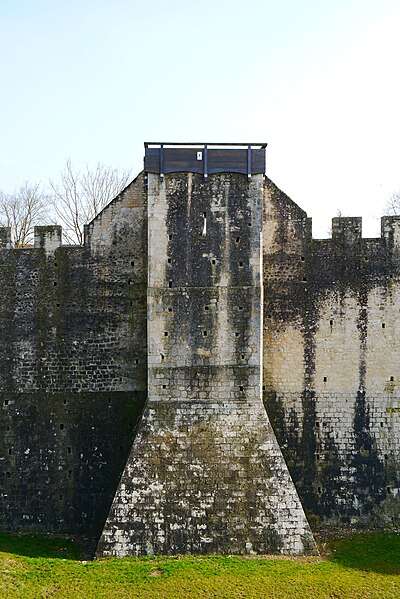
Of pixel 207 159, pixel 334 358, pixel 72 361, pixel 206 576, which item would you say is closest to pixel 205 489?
pixel 206 576

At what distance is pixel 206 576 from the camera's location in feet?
38.0

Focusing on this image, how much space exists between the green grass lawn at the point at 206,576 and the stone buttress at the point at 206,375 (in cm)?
91

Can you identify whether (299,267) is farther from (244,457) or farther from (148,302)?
(244,457)

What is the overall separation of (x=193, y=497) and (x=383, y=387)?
6.07 meters

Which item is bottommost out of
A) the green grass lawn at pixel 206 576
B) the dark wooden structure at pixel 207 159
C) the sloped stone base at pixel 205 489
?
the green grass lawn at pixel 206 576

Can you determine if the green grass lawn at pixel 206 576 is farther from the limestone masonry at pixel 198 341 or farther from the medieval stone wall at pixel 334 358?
the limestone masonry at pixel 198 341

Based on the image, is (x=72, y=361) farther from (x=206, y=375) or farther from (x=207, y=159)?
(x=207, y=159)

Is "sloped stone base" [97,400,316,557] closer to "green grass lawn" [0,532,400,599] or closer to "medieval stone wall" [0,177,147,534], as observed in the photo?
"green grass lawn" [0,532,400,599]

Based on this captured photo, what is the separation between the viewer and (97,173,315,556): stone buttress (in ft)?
42.6

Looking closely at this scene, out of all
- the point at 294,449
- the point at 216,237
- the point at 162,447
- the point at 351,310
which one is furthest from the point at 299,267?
the point at 162,447

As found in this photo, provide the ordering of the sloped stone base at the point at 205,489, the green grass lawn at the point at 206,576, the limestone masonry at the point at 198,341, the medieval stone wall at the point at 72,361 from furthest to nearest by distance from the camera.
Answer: the medieval stone wall at the point at 72,361
the limestone masonry at the point at 198,341
the sloped stone base at the point at 205,489
the green grass lawn at the point at 206,576

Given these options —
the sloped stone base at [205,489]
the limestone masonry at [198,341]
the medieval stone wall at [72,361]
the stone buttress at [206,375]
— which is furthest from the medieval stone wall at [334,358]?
the medieval stone wall at [72,361]

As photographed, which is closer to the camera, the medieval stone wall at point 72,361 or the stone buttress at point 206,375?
the stone buttress at point 206,375

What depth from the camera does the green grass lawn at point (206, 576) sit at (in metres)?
11.0
